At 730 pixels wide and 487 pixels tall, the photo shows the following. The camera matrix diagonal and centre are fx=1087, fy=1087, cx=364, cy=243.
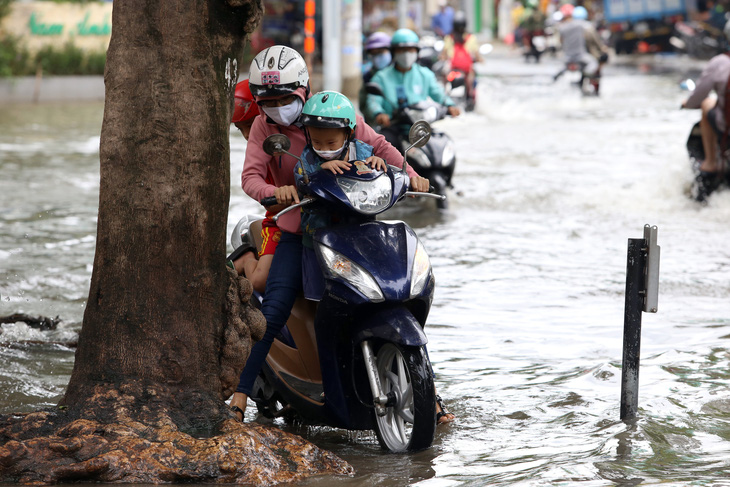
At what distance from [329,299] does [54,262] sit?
461 centimetres

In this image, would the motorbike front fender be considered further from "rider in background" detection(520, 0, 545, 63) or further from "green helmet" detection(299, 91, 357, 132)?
"rider in background" detection(520, 0, 545, 63)

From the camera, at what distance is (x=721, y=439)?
440cm

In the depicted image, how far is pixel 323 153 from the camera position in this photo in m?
4.57

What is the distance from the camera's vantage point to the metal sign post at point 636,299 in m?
4.57

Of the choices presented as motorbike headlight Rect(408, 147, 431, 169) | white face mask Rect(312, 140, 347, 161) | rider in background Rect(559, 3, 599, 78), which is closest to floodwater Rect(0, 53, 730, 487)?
motorbike headlight Rect(408, 147, 431, 169)

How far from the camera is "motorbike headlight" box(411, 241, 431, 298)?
4246 mm

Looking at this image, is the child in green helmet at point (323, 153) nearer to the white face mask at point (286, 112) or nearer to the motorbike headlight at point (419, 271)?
the white face mask at point (286, 112)

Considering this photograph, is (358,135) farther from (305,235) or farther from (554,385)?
(554,385)

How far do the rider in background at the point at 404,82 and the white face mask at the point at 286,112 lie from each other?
568cm


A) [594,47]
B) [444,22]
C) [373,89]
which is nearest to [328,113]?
[373,89]

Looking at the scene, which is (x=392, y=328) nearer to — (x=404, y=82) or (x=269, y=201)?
(x=269, y=201)

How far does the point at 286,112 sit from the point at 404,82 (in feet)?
19.6

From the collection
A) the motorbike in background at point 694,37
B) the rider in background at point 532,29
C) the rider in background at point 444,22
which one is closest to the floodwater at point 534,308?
the motorbike in background at point 694,37

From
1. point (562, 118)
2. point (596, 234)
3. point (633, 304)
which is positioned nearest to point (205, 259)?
point (633, 304)
